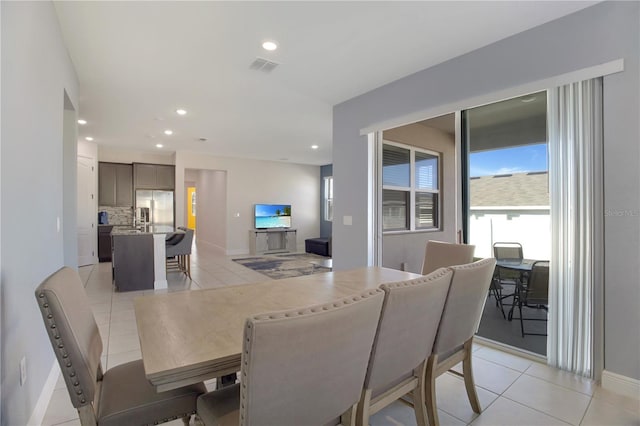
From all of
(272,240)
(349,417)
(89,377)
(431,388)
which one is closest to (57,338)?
(89,377)

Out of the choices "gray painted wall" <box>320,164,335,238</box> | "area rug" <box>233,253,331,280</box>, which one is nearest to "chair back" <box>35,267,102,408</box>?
"area rug" <box>233,253,331,280</box>

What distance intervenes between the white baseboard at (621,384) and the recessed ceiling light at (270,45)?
140 inches

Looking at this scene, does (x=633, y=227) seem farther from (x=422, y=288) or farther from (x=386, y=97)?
(x=386, y=97)

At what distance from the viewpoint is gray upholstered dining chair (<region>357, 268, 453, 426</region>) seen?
1237mm

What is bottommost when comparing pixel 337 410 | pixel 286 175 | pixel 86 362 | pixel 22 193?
pixel 337 410

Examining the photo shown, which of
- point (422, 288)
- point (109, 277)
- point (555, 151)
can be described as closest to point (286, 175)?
point (109, 277)

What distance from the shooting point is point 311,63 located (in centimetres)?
315

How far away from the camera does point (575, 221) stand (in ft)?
7.83

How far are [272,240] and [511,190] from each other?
692 cm

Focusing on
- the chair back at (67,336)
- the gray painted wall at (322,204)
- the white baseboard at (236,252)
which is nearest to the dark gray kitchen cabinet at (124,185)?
the white baseboard at (236,252)

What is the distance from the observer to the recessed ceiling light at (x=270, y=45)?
8.99ft

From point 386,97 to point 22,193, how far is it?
3375 millimetres

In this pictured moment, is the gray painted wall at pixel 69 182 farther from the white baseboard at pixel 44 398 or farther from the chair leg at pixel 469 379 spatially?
the chair leg at pixel 469 379

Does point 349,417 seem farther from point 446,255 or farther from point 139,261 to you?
point 139,261
